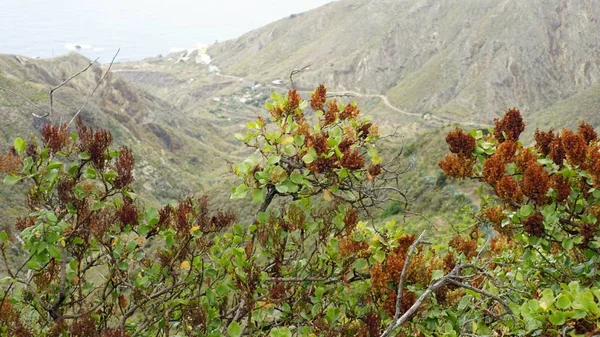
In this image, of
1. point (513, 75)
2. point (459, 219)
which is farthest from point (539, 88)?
point (459, 219)

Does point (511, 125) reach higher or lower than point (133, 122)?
higher

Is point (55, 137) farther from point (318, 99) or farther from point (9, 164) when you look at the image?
point (318, 99)

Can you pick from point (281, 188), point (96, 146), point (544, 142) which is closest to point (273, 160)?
point (281, 188)

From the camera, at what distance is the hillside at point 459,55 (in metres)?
81.6

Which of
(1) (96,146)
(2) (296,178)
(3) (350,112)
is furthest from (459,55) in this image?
(1) (96,146)

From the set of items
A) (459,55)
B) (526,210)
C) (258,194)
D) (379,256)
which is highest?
(258,194)

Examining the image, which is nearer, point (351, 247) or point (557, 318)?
point (557, 318)

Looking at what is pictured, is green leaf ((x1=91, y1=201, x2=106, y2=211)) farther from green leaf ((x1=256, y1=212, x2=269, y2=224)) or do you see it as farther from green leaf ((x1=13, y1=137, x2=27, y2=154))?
green leaf ((x1=256, y1=212, x2=269, y2=224))

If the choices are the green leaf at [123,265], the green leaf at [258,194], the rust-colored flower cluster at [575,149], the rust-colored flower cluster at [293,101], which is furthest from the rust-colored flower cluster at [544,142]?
the green leaf at [123,265]

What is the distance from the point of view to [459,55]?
310 feet

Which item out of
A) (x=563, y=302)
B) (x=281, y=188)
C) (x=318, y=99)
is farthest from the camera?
(x=318, y=99)

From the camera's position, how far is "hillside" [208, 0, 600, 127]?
81.6 metres

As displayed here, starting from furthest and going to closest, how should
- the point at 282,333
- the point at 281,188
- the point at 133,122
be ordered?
the point at 133,122, the point at 281,188, the point at 282,333

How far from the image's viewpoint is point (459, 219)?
20125 mm
